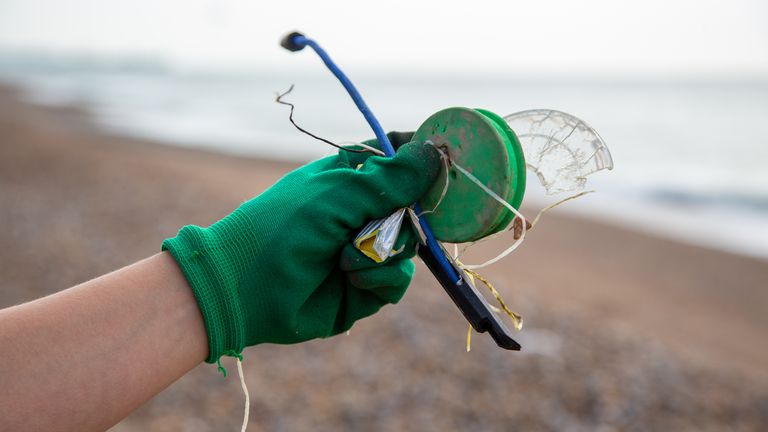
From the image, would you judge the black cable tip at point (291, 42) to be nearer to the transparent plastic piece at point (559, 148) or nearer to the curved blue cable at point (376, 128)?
the curved blue cable at point (376, 128)

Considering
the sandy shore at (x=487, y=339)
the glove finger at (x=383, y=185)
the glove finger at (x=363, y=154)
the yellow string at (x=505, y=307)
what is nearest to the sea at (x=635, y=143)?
the glove finger at (x=363, y=154)

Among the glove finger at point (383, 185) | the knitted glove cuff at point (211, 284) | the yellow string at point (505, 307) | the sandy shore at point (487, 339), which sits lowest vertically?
the sandy shore at point (487, 339)

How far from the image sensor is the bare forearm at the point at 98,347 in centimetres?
113

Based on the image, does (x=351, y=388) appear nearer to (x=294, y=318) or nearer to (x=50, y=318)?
(x=294, y=318)

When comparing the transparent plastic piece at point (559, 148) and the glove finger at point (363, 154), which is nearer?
the transparent plastic piece at point (559, 148)

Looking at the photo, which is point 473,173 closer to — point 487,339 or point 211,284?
point 211,284

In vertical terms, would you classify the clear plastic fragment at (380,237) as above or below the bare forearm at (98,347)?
above

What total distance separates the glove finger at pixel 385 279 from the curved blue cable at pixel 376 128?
112 mm

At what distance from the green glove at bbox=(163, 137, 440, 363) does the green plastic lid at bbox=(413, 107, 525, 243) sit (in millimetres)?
59

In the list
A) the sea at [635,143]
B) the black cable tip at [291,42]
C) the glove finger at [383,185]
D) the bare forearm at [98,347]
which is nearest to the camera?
the bare forearm at [98,347]

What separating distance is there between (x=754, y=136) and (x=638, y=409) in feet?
84.4

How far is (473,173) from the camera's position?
1438 millimetres

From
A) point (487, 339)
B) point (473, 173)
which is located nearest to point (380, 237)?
point (473, 173)

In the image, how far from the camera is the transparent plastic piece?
1.53 m
